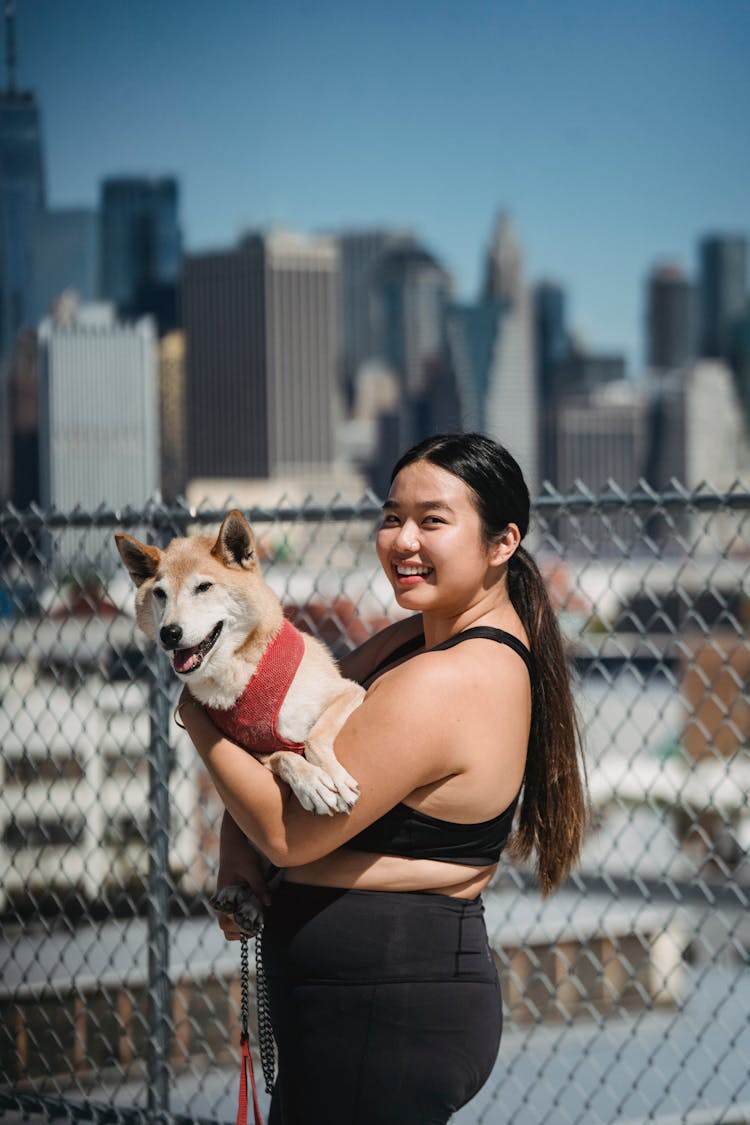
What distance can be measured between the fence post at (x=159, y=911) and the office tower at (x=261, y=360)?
162m

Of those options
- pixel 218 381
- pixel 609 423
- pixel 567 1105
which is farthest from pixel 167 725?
pixel 609 423

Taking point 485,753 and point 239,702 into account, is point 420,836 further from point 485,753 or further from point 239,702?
point 239,702

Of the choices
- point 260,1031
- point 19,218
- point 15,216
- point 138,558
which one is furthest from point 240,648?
point 19,218

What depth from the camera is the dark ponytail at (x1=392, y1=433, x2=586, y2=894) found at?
248 centimetres

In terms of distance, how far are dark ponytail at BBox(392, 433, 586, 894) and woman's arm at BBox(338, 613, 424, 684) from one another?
233mm

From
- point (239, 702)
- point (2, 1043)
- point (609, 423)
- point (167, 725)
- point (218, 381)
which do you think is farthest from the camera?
point (609, 423)

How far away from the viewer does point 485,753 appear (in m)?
2.36

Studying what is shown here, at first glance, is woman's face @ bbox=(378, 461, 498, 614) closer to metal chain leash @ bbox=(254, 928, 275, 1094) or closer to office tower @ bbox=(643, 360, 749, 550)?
metal chain leash @ bbox=(254, 928, 275, 1094)

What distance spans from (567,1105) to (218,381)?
164970 millimetres

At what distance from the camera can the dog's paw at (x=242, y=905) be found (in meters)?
2.55

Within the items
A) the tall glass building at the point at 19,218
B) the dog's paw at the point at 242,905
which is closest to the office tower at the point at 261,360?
the tall glass building at the point at 19,218

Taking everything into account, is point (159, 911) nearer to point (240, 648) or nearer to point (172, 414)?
point (240, 648)

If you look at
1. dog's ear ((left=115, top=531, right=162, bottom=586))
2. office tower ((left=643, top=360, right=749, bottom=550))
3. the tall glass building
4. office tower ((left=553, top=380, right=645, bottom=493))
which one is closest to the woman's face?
dog's ear ((left=115, top=531, right=162, bottom=586))

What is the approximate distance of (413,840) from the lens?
7.80 ft
